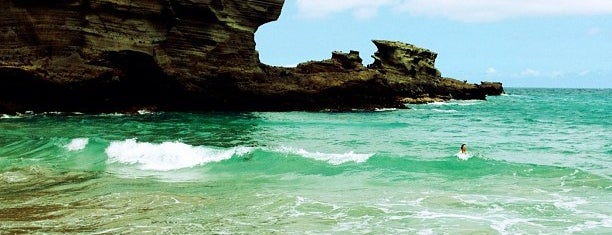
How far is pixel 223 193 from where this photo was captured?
39.4 feet

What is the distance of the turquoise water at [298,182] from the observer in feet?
30.9

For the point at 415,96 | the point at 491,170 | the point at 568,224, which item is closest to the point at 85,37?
the point at 491,170

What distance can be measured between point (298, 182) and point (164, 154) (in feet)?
18.6

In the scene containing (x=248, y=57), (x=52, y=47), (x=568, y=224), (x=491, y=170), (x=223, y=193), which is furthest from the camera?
(x=248, y=57)

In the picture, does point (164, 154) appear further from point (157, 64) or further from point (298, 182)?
point (157, 64)

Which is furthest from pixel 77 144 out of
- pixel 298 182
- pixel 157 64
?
pixel 157 64

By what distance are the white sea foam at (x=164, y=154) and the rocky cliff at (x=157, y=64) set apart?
11.9m

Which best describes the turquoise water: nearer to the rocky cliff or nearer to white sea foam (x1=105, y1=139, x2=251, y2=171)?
white sea foam (x1=105, y1=139, x2=251, y2=171)

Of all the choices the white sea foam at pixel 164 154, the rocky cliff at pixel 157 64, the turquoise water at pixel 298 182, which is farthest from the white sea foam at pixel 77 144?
the rocky cliff at pixel 157 64

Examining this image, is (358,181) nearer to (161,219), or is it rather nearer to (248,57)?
(161,219)

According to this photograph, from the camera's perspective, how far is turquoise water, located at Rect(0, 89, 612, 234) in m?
9.41

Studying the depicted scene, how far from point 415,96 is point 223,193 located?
141ft

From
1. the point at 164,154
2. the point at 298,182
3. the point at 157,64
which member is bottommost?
the point at 298,182

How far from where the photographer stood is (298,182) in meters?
13.6
